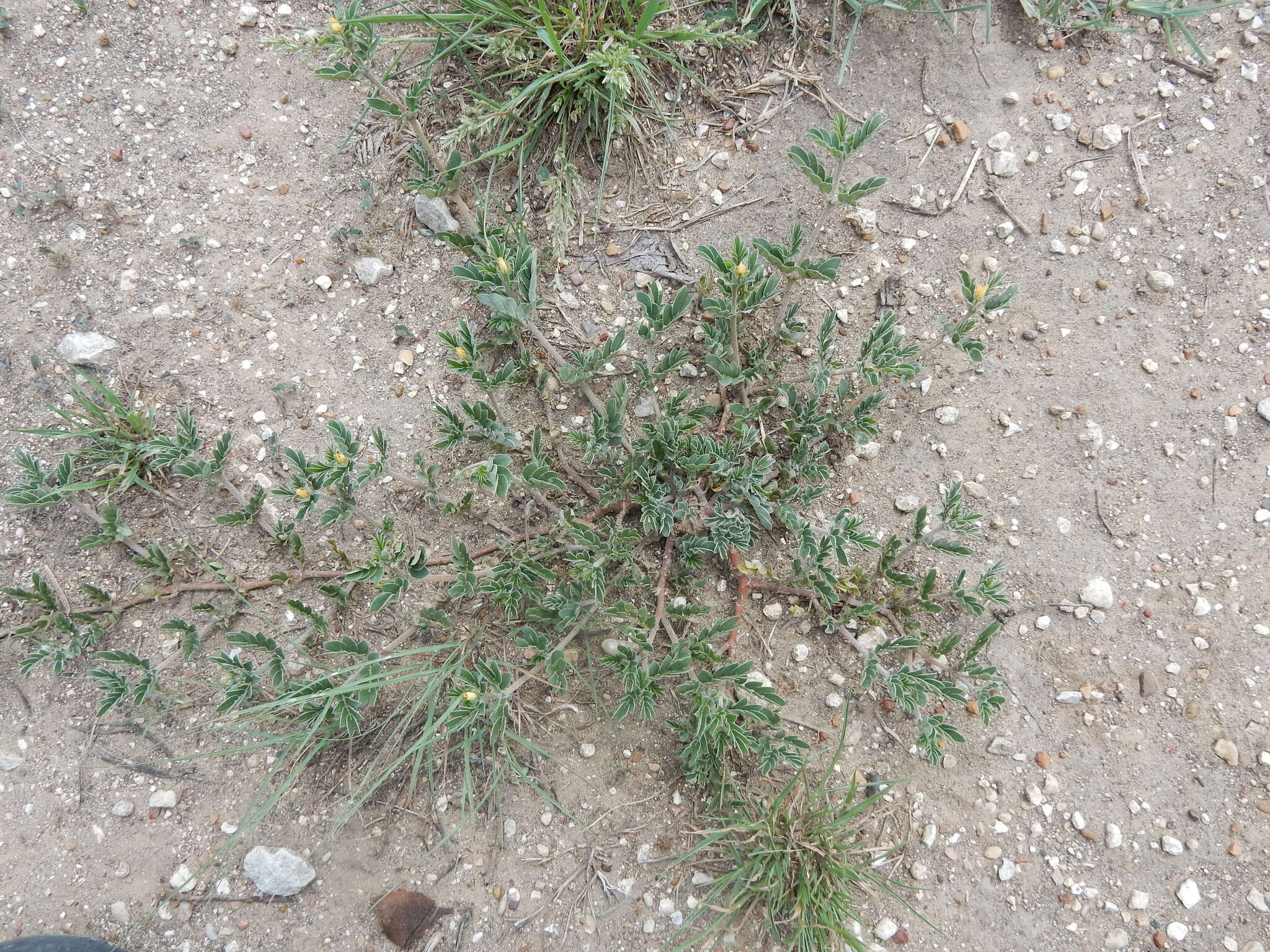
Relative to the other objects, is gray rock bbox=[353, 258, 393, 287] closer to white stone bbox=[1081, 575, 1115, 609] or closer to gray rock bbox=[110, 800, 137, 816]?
gray rock bbox=[110, 800, 137, 816]

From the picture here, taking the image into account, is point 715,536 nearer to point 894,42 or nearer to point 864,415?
point 864,415

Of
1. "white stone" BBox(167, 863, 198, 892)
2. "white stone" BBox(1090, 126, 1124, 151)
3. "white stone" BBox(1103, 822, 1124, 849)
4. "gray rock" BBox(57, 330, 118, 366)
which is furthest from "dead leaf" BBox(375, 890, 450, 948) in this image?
"white stone" BBox(1090, 126, 1124, 151)

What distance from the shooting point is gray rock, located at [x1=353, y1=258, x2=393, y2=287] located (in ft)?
9.63

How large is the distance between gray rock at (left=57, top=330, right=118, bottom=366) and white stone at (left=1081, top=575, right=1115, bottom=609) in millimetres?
3641

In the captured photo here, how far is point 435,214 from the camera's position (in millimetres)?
2934

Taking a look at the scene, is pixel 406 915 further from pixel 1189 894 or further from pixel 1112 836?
pixel 1189 894

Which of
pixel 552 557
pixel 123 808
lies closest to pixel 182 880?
pixel 123 808

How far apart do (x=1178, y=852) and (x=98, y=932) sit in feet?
11.4

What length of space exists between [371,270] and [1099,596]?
2876mm

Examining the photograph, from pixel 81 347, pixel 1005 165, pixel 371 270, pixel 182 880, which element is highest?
pixel 1005 165

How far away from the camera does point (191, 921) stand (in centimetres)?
246

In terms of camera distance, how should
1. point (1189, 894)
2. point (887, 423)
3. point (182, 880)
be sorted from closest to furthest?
point (1189, 894) → point (182, 880) → point (887, 423)

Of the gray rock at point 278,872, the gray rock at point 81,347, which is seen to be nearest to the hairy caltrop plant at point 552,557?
the gray rock at point 81,347

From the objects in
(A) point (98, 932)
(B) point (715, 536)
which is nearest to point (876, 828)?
(B) point (715, 536)
